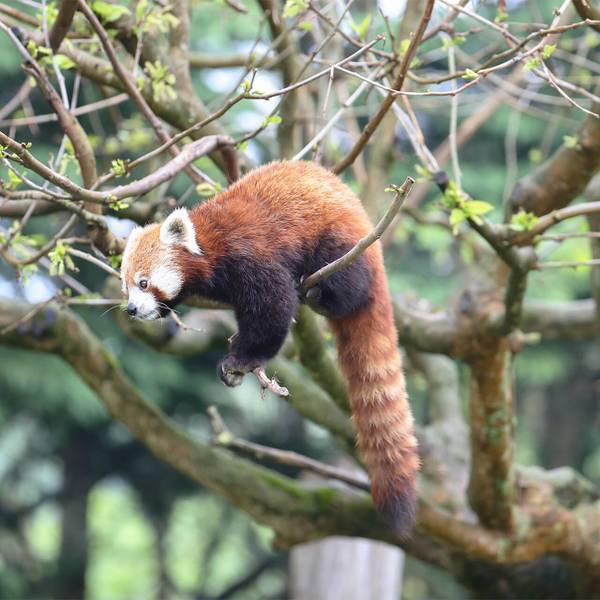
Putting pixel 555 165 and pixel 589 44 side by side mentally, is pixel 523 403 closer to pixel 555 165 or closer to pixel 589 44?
pixel 589 44

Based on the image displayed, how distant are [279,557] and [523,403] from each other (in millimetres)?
4347

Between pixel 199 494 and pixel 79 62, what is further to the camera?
pixel 199 494

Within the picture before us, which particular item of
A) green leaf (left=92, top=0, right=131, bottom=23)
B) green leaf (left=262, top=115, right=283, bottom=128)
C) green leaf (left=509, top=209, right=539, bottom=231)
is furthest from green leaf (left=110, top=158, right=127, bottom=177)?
green leaf (left=509, top=209, right=539, bottom=231)

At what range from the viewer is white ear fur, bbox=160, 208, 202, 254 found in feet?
10.1

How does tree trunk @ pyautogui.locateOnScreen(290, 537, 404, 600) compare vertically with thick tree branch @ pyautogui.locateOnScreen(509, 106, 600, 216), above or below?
below

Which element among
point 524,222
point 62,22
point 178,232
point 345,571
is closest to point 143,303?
point 178,232

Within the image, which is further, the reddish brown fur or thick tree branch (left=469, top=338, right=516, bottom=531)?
thick tree branch (left=469, top=338, right=516, bottom=531)

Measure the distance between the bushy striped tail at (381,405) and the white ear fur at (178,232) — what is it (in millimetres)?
659

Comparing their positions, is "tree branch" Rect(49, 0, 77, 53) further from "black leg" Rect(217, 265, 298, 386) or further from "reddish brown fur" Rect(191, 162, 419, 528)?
"black leg" Rect(217, 265, 298, 386)

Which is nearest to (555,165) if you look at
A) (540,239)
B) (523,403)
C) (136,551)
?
(540,239)

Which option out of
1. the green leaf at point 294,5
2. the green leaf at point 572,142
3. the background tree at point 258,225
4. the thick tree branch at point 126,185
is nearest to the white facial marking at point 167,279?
the background tree at point 258,225

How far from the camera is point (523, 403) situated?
494 inches

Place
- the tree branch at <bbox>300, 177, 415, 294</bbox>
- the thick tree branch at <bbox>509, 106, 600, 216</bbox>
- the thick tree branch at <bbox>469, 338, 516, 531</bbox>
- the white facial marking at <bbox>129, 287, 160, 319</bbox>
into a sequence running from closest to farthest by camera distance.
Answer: the tree branch at <bbox>300, 177, 415, 294</bbox>
the white facial marking at <bbox>129, 287, 160, 319</bbox>
the thick tree branch at <bbox>509, 106, 600, 216</bbox>
the thick tree branch at <bbox>469, 338, 516, 531</bbox>

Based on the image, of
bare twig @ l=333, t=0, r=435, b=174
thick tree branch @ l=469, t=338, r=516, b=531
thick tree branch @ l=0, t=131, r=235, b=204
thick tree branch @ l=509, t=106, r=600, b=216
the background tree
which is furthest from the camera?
thick tree branch @ l=469, t=338, r=516, b=531
